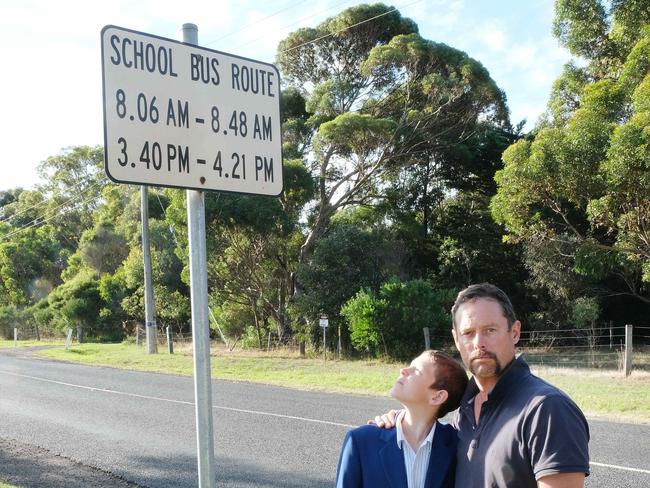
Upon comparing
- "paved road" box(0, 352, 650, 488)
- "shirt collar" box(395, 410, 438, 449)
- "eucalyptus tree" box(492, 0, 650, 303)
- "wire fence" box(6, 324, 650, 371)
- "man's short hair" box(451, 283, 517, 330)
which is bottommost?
"wire fence" box(6, 324, 650, 371)

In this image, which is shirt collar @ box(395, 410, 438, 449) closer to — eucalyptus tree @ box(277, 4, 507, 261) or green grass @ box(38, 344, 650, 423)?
green grass @ box(38, 344, 650, 423)

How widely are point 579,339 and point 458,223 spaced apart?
24.0 feet

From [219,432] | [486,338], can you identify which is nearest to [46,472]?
[219,432]

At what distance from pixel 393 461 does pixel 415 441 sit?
4.2 inches

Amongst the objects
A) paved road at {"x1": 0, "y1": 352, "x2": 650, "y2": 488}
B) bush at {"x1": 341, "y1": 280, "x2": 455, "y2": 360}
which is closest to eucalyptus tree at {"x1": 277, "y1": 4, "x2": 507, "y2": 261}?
bush at {"x1": 341, "y1": 280, "x2": 455, "y2": 360}

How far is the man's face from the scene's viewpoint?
2.14 metres

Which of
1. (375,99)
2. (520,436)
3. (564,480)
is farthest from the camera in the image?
(375,99)

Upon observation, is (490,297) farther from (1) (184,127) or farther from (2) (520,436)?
(1) (184,127)

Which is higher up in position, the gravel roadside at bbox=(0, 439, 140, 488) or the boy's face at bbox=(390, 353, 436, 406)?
the boy's face at bbox=(390, 353, 436, 406)

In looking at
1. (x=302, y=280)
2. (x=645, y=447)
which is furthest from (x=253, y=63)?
(x=302, y=280)

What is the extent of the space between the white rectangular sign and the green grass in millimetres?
9743

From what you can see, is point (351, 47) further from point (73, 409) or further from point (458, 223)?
point (73, 409)

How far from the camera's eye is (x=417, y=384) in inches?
87.1

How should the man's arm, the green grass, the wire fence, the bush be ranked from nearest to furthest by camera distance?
the man's arm, the green grass, the wire fence, the bush
